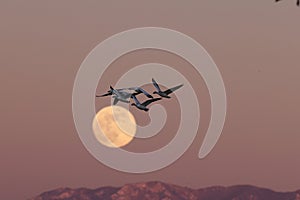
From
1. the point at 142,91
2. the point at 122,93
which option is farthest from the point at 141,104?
the point at 142,91

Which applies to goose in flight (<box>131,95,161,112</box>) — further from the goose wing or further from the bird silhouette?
the goose wing

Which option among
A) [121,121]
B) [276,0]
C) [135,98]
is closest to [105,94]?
[135,98]

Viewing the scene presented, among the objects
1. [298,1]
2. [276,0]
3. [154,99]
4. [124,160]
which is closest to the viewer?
[276,0]

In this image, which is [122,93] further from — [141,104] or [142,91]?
[142,91]

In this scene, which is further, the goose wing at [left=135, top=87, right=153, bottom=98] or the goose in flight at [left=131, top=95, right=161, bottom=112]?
the goose in flight at [left=131, top=95, right=161, bottom=112]

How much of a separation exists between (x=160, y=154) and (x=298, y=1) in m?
105

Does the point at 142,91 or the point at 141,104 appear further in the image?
the point at 141,104

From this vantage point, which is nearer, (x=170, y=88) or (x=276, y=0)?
(x=276, y=0)

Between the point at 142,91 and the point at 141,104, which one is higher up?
the point at 142,91

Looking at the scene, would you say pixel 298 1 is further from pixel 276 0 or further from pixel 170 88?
pixel 170 88

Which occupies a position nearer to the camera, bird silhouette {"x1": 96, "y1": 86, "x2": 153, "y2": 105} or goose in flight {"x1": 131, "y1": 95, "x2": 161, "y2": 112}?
bird silhouette {"x1": 96, "y1": 86, "x2": 153, "y2": 105}

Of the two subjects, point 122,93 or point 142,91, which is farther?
point 122,93

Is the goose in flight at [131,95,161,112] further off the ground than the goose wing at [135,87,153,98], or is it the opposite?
the goose wing at [135,87,153,98]

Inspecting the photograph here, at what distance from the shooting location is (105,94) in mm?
142875
